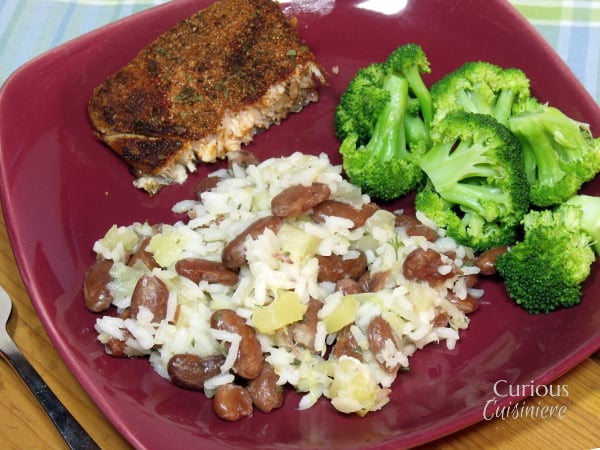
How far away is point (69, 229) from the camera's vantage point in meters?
3.57

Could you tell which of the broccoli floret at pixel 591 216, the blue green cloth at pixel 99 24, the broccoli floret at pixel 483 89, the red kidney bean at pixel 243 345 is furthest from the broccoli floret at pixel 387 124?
the blue green cloth at pixel 99 24

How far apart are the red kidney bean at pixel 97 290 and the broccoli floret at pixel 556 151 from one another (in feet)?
6.80

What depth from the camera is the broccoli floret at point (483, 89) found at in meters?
3.81

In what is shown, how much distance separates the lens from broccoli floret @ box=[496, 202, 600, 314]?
3266 millimetres

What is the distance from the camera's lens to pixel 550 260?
10.8 feet

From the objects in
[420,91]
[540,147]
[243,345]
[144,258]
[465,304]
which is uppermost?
[420,91]

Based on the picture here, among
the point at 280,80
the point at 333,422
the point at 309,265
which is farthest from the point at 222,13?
the point at 333,422

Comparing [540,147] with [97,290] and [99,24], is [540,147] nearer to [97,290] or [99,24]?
[97,290]

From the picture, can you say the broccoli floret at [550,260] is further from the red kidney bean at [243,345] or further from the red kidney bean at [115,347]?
the red kidney bean at [115,347]

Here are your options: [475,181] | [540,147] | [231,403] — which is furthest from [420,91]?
[231,403]

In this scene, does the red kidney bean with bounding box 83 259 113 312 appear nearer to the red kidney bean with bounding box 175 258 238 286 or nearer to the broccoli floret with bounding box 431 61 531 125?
the red kidney bean with bounding box 175 258 238 286

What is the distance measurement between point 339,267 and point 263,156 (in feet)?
3.52

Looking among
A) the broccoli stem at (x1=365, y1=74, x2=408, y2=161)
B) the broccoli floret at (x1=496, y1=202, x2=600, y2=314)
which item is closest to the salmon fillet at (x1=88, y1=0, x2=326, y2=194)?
the broccoli stem at (x1=365, y1=74, x2=408, y2=161)

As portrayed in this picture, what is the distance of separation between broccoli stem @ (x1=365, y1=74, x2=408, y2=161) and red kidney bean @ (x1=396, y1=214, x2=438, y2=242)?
351 millimetres
